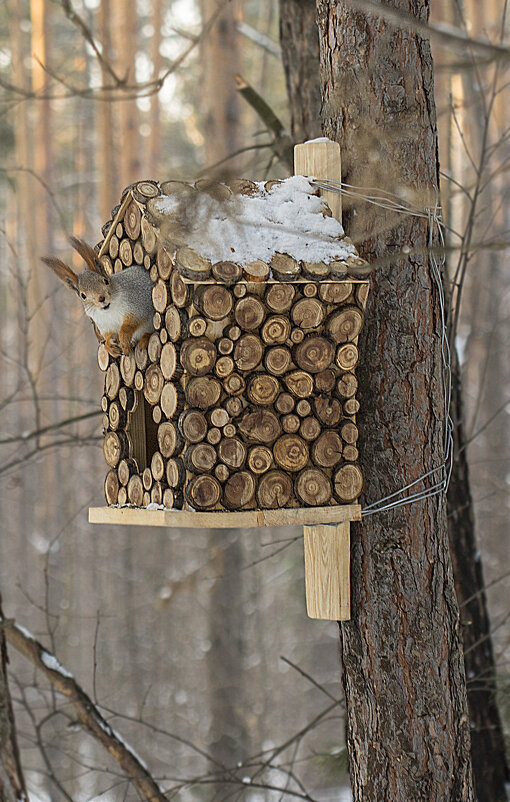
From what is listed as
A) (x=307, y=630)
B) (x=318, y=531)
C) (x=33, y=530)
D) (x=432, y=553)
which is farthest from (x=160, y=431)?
(x=33, y=530)

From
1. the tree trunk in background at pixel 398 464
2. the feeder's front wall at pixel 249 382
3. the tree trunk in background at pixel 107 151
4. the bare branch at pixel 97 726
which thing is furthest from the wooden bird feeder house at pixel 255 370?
the tree trunk in background at pixel 107 151

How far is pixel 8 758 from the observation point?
115 inches

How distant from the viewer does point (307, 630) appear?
30.9 feet

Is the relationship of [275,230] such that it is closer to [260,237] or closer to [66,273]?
[260,237]

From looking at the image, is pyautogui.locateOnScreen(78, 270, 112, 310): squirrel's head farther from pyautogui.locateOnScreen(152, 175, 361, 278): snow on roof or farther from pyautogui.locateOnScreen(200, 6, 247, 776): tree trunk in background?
pyautogui.locateOnScreen(200, 6, 247, 776): tree trunk in background

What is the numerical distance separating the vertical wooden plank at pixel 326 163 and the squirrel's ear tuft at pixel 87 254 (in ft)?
1.95

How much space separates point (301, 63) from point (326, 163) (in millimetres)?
1301

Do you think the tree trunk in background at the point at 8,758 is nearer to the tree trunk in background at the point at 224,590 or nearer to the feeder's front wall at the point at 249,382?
the feeder's front wall at the point at 249,382

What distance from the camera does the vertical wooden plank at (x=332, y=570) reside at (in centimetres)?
219

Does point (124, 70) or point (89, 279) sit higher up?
point (124, 70)

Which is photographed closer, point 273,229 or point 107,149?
point 273,229

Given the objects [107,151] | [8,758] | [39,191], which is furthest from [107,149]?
[8,758]

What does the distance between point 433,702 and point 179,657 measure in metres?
7.56

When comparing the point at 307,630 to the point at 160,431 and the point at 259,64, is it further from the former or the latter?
the point at 160,431
